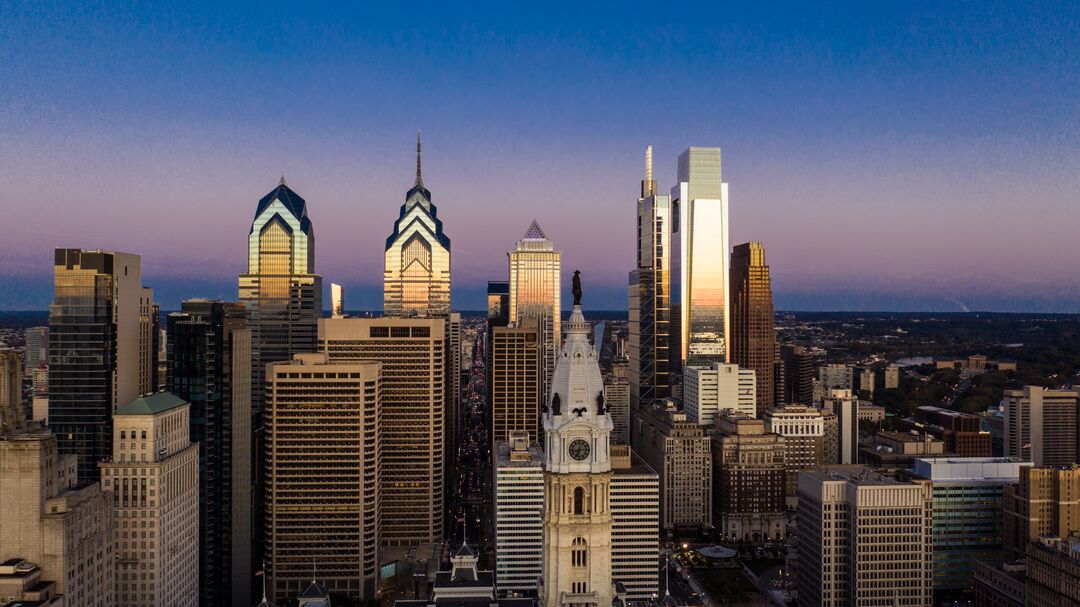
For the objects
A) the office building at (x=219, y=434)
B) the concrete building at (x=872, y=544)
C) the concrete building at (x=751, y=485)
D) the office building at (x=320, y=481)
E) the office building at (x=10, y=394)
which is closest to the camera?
the office building at (x=10, y=394)

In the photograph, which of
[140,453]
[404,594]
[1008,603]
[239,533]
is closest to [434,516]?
[404,594]

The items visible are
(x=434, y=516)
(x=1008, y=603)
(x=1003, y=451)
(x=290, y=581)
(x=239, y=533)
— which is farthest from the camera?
(x=1003, y=451)

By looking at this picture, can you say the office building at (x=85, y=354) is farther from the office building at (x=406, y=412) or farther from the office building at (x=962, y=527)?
the office building at (x=962, y=527)

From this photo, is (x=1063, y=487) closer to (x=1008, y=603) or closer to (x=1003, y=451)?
(x=1008, y=603)

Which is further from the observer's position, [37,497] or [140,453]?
[140,453]

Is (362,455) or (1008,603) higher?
(362,455)

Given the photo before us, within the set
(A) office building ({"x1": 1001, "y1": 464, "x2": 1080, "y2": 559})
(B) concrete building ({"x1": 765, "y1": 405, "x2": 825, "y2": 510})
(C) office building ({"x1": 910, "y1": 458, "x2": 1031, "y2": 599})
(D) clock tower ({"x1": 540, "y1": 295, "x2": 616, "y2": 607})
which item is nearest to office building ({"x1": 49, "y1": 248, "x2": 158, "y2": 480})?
(D) clock tower ({"x1": 540, "y1": 295, "x2": 616, "y2": 607})


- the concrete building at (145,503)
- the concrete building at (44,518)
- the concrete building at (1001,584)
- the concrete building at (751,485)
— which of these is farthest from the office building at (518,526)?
the concrete building at (44,518)
